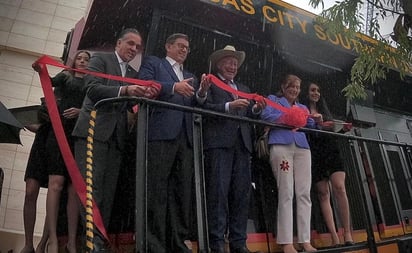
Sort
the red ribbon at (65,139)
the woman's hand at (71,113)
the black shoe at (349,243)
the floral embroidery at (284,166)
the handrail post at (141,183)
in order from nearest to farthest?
the handrail post at (141,183) → the red ribbon at (65,139) → the floral embroidery at (284,166) → the black shoe at (349,243) → the woman's hand at (71,113)

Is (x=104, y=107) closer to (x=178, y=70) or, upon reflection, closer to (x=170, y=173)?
(x=170, y=173)

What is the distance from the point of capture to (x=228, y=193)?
2783 millimetres

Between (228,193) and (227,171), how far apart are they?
0.17 metres

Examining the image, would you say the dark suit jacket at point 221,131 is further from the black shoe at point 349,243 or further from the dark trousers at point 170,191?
the black shoe at point 349,243

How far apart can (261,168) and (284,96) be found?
2.41 feet

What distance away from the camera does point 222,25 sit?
457 centimetres

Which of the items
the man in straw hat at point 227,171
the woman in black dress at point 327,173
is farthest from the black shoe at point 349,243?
the man in straw hat at point 227,171

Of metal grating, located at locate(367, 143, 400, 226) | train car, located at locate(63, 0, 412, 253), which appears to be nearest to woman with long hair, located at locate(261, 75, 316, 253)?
train car, located at locate(63, 0, 412, 253)

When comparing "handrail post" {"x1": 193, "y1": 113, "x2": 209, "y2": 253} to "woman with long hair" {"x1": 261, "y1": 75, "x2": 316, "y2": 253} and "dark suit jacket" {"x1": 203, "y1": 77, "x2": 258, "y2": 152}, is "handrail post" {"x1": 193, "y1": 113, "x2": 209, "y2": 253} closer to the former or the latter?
"dark suit jacket" {"x1": 203, "y1": 77, "x2": 258, "y2": 152}

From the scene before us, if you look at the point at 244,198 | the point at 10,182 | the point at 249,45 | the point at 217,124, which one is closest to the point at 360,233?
the point at 244,198

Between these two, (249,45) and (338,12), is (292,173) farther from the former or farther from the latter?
(249,45)

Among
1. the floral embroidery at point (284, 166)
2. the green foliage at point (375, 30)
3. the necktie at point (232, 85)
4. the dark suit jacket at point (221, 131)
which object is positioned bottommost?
the floral embroidery at point (284, 166)

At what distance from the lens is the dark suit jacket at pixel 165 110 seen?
260cm

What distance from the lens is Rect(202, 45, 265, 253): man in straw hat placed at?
2.60m
